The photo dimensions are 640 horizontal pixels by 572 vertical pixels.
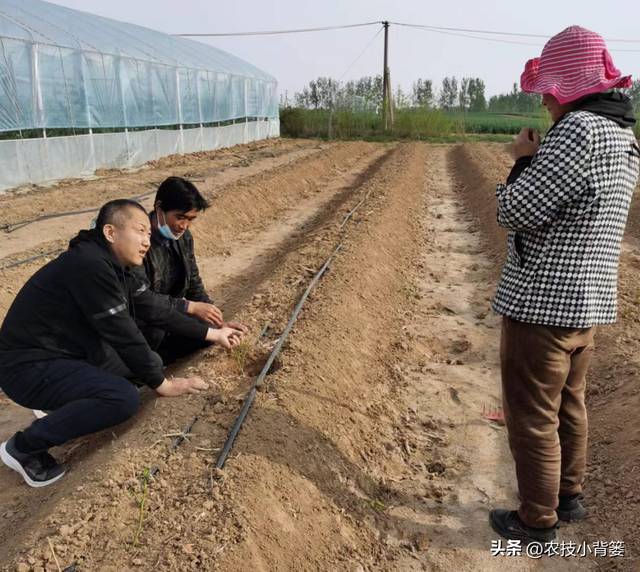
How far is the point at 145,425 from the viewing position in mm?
2994

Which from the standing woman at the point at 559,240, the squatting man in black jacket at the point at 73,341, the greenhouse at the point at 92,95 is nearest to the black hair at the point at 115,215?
the squatting man in black jacket at the point at 73,341

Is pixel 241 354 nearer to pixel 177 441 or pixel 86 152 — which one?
pixel 177 441

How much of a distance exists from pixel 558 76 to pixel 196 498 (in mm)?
2288

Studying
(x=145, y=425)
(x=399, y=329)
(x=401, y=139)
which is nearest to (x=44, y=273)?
(x=145, y=425)

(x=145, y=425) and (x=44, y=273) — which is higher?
(x=44, y=273)

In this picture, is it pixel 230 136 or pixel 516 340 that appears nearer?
pixel 516 340

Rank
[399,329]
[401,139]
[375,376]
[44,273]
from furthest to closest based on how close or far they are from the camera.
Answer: [401,139] → [399,329] → [375,376] → [44,273]

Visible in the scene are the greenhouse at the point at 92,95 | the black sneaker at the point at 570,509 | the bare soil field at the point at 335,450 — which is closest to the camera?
the bare soil field at the point at 335,450

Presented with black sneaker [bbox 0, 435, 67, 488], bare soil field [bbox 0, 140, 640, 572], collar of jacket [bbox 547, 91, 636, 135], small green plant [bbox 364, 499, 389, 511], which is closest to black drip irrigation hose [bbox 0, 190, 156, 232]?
bare soil field [bbox 0, 140, 640, 572]

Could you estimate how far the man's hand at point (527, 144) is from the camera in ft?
7.23

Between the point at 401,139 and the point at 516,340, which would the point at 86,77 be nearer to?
the point at 516,340

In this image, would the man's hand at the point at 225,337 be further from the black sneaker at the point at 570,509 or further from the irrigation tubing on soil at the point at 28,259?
the irrigation tubing on soil at the point at 28,259

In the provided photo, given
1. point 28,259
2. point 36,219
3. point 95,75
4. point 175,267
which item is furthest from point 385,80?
point 175,267

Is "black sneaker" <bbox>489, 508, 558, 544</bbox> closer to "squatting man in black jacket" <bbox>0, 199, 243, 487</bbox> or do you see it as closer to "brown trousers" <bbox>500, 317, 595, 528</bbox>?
"brown trousers" <bbox>500, 317, 595, 528</bbox>
